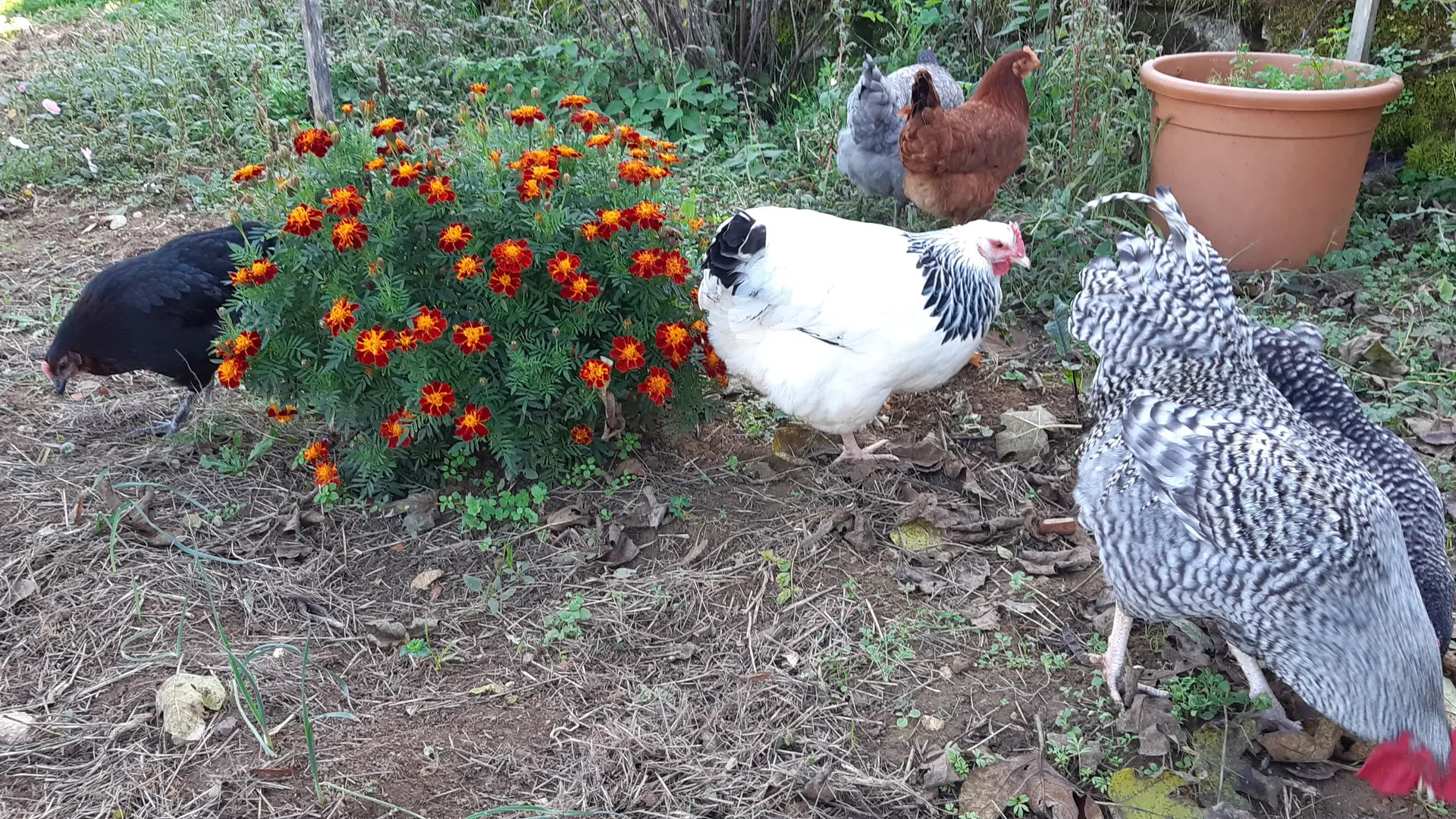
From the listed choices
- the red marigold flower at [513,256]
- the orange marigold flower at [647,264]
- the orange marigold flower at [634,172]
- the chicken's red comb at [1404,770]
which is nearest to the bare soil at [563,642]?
the chicken's red comb at [1404,770]

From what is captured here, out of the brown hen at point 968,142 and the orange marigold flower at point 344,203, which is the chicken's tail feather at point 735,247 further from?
the brown hen at point 968,142

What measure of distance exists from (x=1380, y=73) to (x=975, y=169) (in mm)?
1871

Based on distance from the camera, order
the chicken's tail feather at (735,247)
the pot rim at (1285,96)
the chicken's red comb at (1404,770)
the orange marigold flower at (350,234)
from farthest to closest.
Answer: the pot rim at (1285,96), the chicken's tail feather at (735,247), the orange marigold flower at (350,234), the chicken's red comb at (1404,770)

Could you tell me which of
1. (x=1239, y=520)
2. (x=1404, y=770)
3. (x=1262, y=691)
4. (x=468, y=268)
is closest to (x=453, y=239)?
(x=468, y=268)

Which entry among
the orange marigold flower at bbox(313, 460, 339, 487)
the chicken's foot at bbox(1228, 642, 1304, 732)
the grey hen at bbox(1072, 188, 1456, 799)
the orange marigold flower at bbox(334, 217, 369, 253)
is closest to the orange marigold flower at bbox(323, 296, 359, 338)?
the orange marigold flower at bbox(334, 217, 369, 253)

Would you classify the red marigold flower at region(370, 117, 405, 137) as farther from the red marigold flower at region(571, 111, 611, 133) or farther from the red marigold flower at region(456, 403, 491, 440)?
the red marigold flower at region(456, 403, 491, 440)

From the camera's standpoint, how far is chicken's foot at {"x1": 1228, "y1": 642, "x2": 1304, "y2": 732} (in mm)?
2504

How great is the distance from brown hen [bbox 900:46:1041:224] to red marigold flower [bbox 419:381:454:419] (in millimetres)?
2663

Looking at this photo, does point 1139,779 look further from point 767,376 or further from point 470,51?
point 470,51

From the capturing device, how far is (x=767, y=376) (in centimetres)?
334

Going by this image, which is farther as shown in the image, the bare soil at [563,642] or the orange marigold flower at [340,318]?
the orange marigold flower at [340,318]

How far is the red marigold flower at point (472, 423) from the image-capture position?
291 centimetres

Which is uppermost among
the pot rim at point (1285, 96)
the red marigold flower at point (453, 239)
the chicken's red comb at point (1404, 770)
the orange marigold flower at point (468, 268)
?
the red marigold flower at point (453, 239)

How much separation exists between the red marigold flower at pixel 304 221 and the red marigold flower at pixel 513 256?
52cm
